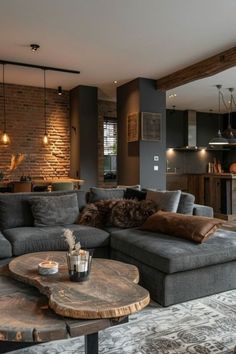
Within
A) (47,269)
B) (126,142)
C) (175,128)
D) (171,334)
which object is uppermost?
(175,128)

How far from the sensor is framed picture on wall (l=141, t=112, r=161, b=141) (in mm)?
6367

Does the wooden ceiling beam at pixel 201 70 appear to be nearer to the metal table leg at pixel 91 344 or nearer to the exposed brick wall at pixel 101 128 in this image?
the exposed brick wall at pixel 101 128

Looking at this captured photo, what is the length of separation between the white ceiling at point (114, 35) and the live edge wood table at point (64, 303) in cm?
290

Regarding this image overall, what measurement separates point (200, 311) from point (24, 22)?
12.4 ft

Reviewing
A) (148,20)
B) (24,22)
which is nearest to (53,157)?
(24,22)

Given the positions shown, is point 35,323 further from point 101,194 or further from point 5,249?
point 101,194

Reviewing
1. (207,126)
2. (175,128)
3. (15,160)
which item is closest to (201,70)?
(15,160)

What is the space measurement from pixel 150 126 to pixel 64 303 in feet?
16.9

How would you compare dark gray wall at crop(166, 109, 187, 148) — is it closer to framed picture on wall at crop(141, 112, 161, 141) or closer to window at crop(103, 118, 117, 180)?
window at crop(103, 118, 117, 180)

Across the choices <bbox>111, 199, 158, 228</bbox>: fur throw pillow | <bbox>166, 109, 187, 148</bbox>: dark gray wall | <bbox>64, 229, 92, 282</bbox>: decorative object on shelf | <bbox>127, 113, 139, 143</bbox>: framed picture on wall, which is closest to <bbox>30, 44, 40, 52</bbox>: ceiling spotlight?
<bbox>127, 113, 139, 143</bbox>: framed picture on wall

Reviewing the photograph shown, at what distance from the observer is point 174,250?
2818mm

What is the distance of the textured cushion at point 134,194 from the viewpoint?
14.2 ft

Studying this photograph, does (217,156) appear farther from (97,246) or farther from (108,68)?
(97,246)

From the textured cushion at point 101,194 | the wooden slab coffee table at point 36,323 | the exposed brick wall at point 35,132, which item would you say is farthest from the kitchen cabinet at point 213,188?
the wooden slab coffee table at point 36,323
